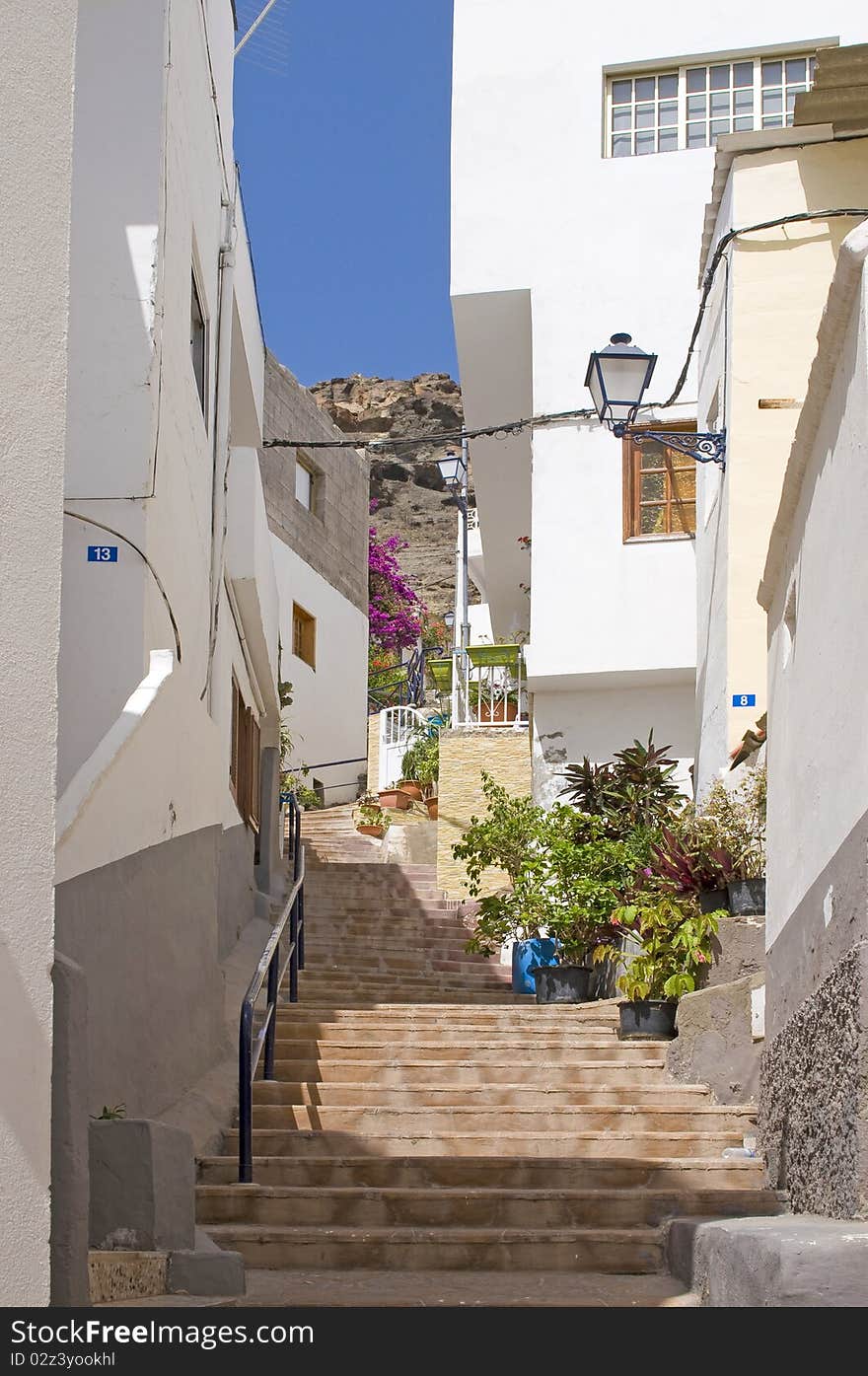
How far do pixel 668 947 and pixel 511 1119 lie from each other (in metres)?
1.78

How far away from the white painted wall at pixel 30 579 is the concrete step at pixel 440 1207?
2.94 metres

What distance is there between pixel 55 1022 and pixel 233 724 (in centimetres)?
925

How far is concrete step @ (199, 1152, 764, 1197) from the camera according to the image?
6.92 meters

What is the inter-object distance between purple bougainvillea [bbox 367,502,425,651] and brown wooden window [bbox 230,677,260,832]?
14.5 meters

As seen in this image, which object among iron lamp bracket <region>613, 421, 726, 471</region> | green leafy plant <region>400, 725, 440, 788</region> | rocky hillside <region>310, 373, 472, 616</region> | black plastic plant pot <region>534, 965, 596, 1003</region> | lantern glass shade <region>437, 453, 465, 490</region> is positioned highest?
rocky hillside <region>310, 373, 472, 616</region>

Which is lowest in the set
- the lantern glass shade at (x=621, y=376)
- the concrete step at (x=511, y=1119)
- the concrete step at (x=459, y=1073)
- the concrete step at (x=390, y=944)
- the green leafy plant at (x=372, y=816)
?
the concrete step at (x=511, y=1119)

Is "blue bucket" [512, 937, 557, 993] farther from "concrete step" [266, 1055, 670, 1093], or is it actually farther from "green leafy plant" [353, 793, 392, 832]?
"green leafy plant" [353, 793, 392, 832]

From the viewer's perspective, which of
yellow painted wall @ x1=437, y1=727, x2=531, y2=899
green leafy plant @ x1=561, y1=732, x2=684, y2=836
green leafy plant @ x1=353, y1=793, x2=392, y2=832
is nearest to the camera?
green leafy plant @ x1=561, y1=732, x2=684, y2=836

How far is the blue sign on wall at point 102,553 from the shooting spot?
7.65 meters

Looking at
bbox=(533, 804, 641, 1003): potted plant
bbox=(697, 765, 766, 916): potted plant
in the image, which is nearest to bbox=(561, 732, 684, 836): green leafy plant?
bbox=(533, 804, 641, 1003): potted plant

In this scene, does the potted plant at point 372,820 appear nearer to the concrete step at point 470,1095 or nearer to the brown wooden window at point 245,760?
the brown wooden window at point 245,760

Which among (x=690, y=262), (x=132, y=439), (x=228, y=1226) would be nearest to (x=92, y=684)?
(x=132, y=439)

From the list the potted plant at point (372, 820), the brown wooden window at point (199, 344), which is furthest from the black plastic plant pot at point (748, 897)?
the potted plant at point (372, 820)

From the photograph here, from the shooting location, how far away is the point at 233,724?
13.5 metres
